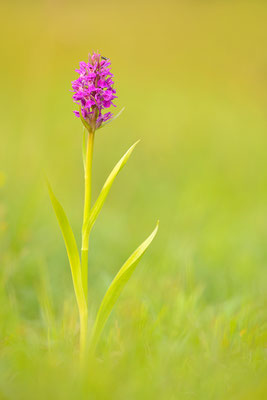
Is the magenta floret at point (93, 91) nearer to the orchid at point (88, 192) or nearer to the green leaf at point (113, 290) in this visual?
the orchid at point (88, 192)

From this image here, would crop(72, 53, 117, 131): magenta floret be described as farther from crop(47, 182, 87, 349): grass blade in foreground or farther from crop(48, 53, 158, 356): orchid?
crop(47, 182, 87, 349): grass blade in foreground

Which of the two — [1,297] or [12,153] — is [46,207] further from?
[1,297]

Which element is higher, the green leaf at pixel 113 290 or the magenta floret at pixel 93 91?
the magenta floret at pixel 93 91

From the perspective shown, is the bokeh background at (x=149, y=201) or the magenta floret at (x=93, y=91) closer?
A: the bokeh background at (x=149, y=201)

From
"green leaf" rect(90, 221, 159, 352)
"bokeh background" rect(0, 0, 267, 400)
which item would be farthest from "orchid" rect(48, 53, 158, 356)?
"bokeh background" rect(0, 0, 267, 400)

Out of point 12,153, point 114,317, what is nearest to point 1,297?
point 114,317

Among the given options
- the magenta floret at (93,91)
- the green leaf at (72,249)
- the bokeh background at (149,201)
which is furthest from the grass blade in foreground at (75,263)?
the magenta floret at (93,91)
